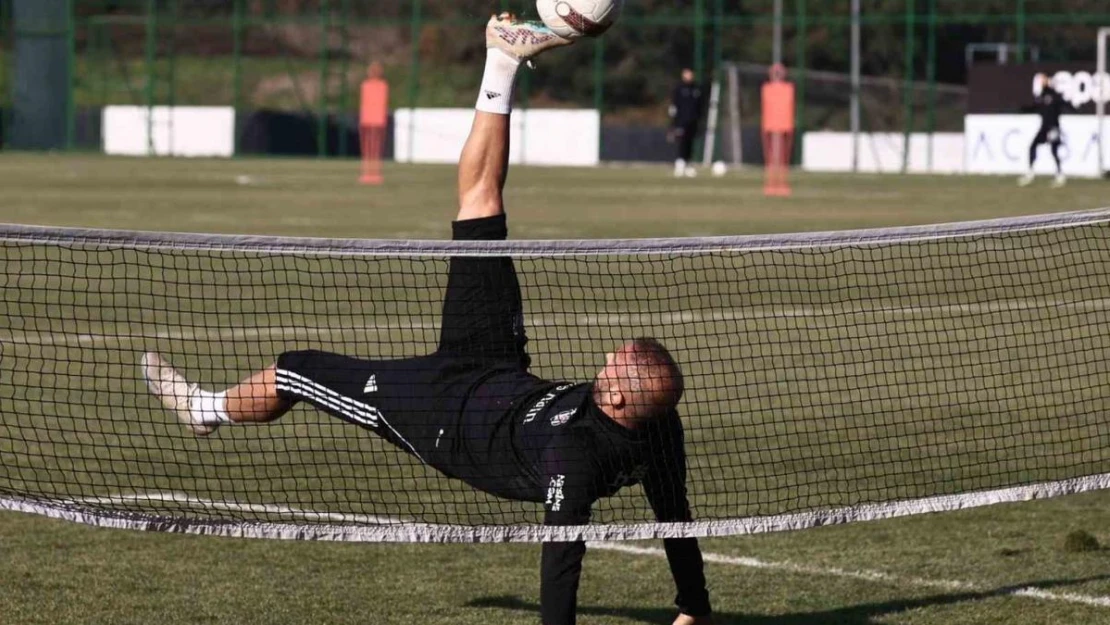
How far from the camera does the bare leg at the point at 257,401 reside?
6.95 m

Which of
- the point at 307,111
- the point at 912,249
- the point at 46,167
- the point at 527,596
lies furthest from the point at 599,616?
the point at 307,111

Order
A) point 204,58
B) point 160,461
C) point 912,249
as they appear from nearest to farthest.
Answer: point 160,461
point 912,249
point 204,58

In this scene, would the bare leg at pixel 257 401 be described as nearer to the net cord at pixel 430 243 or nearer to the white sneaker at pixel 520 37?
the net cord at pixel 430 243

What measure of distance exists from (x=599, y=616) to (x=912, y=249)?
1275cm

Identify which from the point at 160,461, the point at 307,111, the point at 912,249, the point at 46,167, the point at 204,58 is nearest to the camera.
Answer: the point at 160,461

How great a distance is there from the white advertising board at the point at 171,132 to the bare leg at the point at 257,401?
4811 centimetres

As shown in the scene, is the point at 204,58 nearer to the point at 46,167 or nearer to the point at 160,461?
the point at 46,167

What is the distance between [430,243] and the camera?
6.43 m

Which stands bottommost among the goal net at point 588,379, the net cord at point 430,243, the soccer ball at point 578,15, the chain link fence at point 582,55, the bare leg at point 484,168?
the goal net at point 588,379

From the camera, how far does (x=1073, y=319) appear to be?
15.5m

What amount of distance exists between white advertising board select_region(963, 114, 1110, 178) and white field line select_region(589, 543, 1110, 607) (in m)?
33.5

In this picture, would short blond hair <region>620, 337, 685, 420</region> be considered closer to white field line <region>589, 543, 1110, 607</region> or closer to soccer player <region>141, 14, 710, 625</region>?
soccer player <region>141, 14, 710, 625</region>

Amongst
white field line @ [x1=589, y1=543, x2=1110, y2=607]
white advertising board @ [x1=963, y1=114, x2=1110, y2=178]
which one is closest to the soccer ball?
white field line @ [x1=589, y1=543, x2=1110, y2=607]

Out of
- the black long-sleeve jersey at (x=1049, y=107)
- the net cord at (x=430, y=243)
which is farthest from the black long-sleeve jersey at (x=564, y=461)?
the black long-sleeve jersey at (x=1049, y=107)
